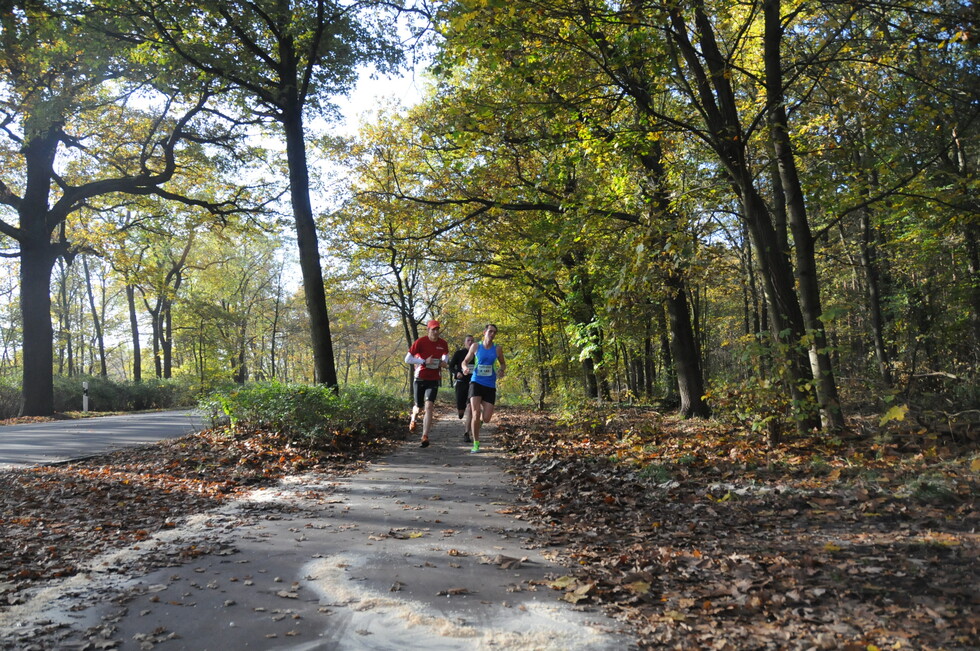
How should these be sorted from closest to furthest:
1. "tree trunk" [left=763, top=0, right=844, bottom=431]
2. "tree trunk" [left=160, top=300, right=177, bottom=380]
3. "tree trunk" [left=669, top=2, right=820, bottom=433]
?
"tree trunk" [left=763, top=0, right=844, bottom=431]
"tree trunk" [left=669, top=2, right=820, bottom=433]
"tree trunk" [left=160, top=300, right=177, bottom=380]

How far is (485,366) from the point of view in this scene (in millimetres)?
9742

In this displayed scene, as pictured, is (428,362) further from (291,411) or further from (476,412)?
(291,411)

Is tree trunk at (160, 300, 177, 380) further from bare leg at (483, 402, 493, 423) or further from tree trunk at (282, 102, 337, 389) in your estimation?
bare leg at (483, 402, 493, 423)

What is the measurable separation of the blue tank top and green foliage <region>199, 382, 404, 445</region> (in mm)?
2436

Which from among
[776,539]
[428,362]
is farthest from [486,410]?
[776,539]

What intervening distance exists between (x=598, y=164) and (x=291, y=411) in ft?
20.8

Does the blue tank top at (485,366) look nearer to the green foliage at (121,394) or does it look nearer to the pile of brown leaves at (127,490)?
the pile of brown leaves at (127,490)

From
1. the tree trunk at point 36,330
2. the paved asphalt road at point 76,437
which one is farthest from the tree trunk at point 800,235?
the tree trunk at point 36,330

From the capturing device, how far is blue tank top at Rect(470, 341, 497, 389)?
9672 millimetres

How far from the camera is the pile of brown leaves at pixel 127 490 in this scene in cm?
407

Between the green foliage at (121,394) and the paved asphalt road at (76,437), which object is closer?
the paved asphalt road at (76,437)

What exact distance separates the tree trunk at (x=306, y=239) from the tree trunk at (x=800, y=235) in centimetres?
860

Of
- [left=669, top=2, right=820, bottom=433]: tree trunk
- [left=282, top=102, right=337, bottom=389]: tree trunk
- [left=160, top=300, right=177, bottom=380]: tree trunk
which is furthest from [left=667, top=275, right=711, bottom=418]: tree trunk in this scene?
[left=160, top=300, right=177, bottom=380]: tree trunk

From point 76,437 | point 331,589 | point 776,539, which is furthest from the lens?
point 76,437
